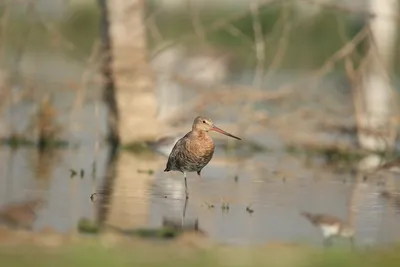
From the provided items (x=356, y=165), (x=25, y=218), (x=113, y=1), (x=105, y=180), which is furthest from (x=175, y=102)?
(x=25, y=218)

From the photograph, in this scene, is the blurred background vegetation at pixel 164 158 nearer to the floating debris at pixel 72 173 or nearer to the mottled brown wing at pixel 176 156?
the floating debris at pixel 72 173

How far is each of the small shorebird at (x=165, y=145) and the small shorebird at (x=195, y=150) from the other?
2.40 meters

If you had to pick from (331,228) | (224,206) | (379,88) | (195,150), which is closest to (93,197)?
(224,206)

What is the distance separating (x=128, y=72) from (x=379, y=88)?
3.60m

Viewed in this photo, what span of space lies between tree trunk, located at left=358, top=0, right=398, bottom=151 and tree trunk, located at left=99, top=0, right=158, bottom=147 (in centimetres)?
280

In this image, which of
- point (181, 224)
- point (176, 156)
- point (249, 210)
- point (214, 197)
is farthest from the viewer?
point (176, 156)

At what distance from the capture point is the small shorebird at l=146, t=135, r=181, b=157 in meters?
15.0

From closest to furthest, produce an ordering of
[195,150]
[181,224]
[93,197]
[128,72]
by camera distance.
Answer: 1. [181,224]
2. [93,197]
3. [195,150]
4. [128,72]

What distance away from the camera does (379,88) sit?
56.3 ft

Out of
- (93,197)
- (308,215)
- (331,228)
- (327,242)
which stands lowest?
(327,242)

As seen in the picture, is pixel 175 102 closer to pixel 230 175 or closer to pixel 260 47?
pixel 260 47

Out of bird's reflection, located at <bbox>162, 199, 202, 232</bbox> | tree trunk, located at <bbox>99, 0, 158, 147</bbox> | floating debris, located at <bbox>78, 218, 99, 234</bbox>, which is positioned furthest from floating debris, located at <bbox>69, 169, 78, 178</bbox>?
floating debris, located at <bbox>78, 218, 99, 234</bbox>

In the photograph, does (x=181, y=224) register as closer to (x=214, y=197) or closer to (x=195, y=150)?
(x=214, y=197)

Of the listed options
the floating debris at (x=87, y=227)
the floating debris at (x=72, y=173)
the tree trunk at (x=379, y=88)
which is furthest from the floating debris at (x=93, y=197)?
the tree trunk at (x=379, y=88)
